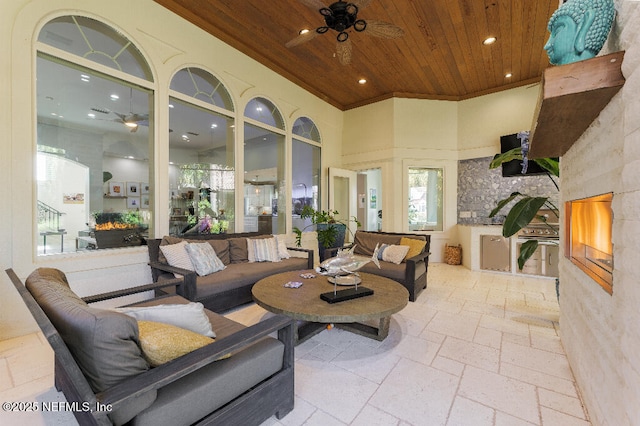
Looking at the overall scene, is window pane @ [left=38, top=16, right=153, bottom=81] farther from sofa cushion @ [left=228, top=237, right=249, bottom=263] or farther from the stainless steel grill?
the stainless steel grill

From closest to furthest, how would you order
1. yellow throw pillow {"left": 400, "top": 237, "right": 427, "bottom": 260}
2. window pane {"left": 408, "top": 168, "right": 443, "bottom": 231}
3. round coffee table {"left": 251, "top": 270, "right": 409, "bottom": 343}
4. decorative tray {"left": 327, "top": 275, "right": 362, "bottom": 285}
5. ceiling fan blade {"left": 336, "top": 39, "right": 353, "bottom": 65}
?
round coffee table {"left": 251, "top": 270, "right": 409, "bottom": 343} → decorative tray {"left": 327, "top": 275, "right": 362, "bottom": 285} → ceiling fan blade {"left": 336, "top": 39, "right": 353, "bottom": 65} → yellow throw pillow {"left": 400, "top": 237, "right": 427, "bottom": 260} → window pane {"left": 408, "top": 168, "right": 443, "bottom": 231}

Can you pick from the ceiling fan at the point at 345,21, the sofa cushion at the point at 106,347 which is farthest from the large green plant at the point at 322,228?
the sofa cushion at the point at 106,347

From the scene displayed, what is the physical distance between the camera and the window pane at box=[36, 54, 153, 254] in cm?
291

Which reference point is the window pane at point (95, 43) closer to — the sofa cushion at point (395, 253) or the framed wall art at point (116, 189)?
the framed wall art at point (116, 189)

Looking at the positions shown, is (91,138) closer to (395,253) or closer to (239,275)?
(239,275)

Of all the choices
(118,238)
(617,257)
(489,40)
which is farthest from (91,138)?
(489,40)

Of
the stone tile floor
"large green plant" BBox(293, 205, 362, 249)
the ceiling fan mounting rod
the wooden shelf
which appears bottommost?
the stone tile floor

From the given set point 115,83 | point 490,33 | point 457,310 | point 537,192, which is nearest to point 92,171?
point 115,83

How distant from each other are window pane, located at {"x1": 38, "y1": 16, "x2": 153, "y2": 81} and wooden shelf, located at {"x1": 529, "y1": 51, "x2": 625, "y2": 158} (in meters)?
4.11

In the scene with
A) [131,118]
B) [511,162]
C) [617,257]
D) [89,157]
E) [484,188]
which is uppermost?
[131,118]

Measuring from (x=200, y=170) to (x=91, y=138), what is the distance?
4.70ft

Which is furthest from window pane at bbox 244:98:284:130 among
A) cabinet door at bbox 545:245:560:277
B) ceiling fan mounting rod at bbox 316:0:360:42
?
cabinet door at bbox 545:245:560:277

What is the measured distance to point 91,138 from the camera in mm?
3572

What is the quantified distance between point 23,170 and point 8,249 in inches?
29.4
